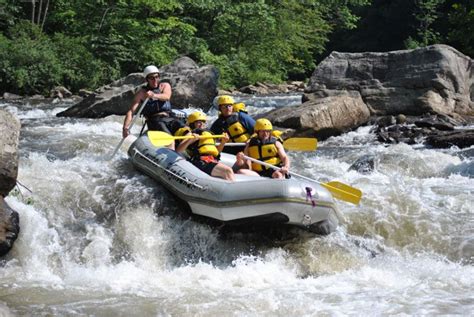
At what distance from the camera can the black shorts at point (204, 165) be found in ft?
23.4

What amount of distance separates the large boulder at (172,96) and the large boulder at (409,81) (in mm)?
2188

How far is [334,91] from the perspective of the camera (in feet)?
46.9

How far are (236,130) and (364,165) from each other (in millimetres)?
2453

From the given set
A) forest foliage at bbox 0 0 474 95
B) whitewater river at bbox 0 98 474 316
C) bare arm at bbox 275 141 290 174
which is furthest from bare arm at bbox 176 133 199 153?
forest foliage at bbox 0 0 474 95

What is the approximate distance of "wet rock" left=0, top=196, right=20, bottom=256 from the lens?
6.33 meters

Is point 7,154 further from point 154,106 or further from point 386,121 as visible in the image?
point 386,121

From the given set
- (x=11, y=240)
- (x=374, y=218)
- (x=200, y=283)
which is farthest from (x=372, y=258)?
(x=11, y=240)

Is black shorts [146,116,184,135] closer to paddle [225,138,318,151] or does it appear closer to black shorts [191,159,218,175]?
black shorts [191,159,218,175]

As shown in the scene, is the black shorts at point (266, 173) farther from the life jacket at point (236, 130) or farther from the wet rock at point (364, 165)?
the wet rock at point (364, 165)

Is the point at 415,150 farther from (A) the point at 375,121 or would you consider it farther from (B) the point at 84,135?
(B) the point at 84,135

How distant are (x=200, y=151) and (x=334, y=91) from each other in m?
7.38

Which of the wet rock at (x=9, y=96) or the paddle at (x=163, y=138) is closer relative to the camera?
the paddle at (x=163, y=138)

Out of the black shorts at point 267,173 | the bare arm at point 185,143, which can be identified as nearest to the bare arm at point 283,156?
the black shorts at point 267,173

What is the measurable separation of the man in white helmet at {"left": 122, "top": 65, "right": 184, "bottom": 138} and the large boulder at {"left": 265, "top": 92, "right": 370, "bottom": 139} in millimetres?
3957
